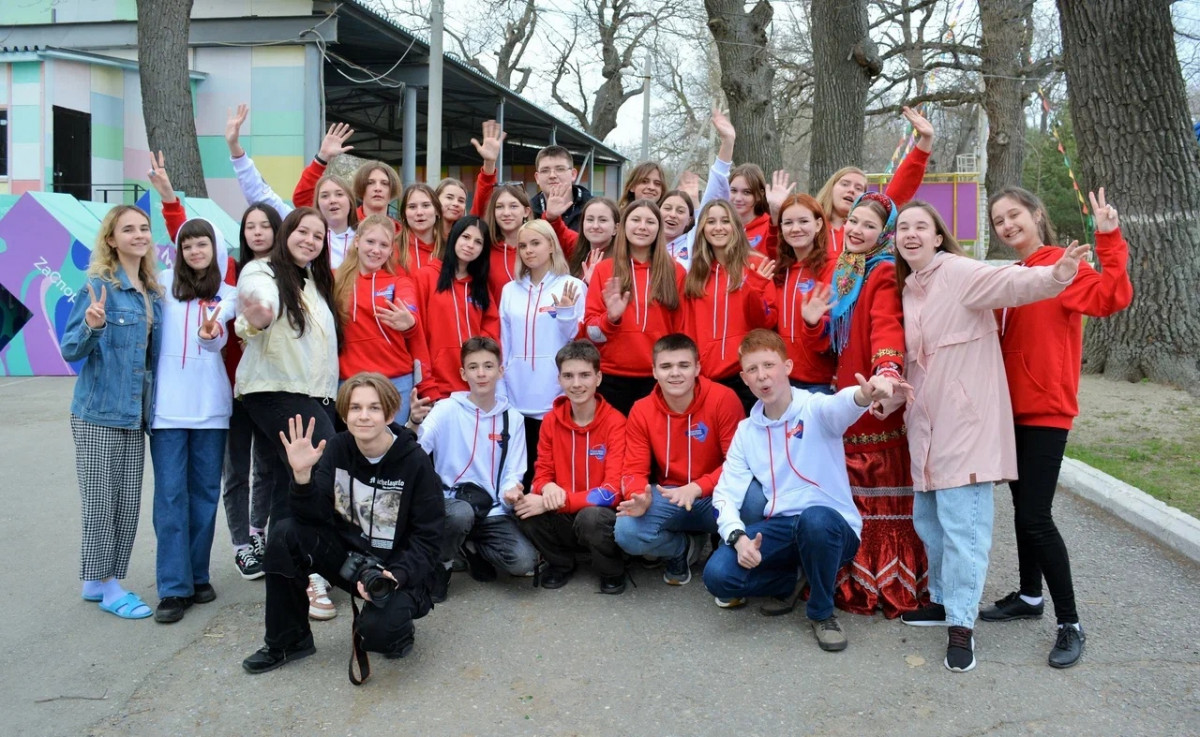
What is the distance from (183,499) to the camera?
13.9ft

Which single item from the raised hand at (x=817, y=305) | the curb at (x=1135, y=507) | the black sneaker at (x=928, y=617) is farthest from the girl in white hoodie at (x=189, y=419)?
the curb at (x=1135, y=507)

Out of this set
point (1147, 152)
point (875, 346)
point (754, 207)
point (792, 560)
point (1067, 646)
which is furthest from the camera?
point (1147, 152)

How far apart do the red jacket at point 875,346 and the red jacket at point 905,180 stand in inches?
32.5

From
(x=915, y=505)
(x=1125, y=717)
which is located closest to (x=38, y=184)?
(x=915, y=505)

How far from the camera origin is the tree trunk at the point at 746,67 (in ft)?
47.0

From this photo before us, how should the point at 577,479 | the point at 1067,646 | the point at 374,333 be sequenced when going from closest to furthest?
the point at 1067,646 → the point at 577,479 → the point at 374,333

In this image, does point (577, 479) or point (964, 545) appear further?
point (577, 479)

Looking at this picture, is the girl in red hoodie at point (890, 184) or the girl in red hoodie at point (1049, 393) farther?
the girl in red hoodie at point (890, 184)

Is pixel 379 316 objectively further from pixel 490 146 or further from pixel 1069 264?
pixel 1069 264

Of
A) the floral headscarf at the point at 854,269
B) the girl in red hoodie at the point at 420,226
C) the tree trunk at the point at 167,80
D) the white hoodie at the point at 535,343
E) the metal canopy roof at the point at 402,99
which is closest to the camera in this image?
the floral headscarf at the point at 854,269

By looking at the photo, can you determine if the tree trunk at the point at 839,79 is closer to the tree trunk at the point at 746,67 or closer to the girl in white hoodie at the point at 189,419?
the tree trunk at the point at 746,67

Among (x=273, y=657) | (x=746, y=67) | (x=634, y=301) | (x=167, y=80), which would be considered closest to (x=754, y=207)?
(x=634, y=301)

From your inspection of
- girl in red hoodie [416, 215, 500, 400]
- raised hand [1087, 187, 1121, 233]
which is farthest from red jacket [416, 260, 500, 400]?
raised hand [1087, 187, 1121, 233]

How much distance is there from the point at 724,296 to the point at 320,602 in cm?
246
